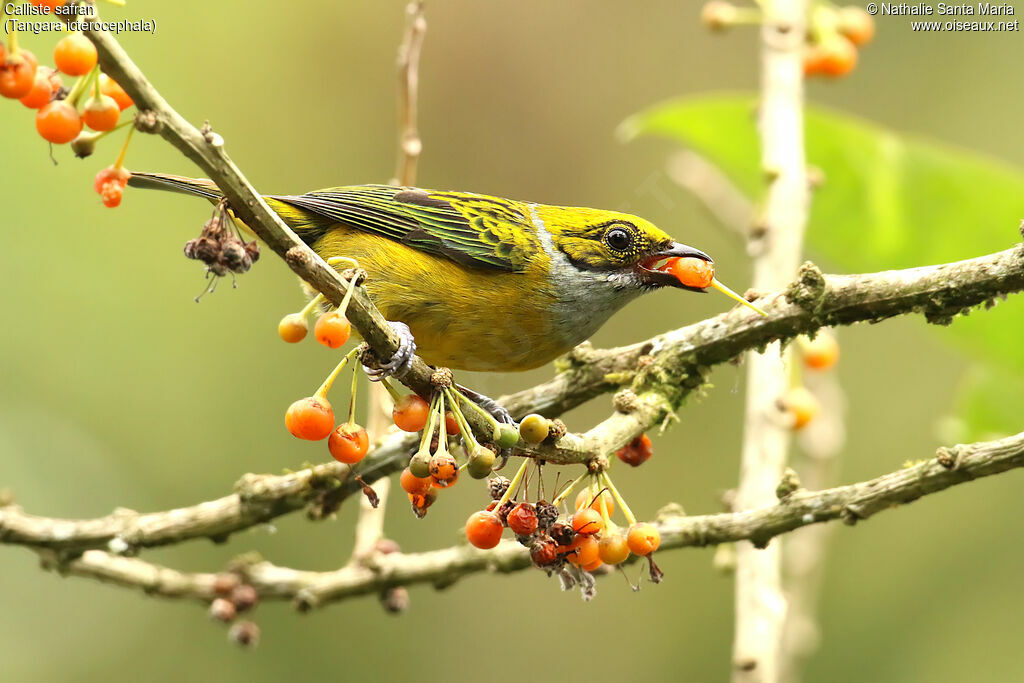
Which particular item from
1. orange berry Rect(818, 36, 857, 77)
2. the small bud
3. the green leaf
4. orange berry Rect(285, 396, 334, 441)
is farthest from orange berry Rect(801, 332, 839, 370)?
the small bud

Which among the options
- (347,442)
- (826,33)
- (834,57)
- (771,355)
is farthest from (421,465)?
(826,33)

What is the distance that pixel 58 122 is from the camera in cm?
203

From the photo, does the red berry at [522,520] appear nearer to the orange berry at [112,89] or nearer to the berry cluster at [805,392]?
the orange berry at [112,89]

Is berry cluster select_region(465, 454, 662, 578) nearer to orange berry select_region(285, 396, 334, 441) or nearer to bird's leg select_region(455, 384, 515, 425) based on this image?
orange berry select_region(285, 396, 334, 441)

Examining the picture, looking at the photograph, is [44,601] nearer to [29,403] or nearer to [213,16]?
[29,403]

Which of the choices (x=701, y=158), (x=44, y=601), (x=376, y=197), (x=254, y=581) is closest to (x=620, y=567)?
(x=254, y=581)

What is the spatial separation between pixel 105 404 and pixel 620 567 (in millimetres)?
6692

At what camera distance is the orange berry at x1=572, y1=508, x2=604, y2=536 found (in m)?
2.35

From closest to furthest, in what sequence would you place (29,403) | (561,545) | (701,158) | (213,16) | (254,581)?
(561,545)
(254,581)
(701,158)
(29,403)
(213,16)

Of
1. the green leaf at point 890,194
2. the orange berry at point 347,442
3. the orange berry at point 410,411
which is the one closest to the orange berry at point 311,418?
the orange berry at point 347,442

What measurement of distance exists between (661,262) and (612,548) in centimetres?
171

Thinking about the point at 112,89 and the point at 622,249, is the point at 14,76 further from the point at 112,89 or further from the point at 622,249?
the point at 622,249

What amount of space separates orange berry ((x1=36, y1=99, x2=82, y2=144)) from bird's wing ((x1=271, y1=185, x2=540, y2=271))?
1.83 m

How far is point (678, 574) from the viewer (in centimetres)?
811
